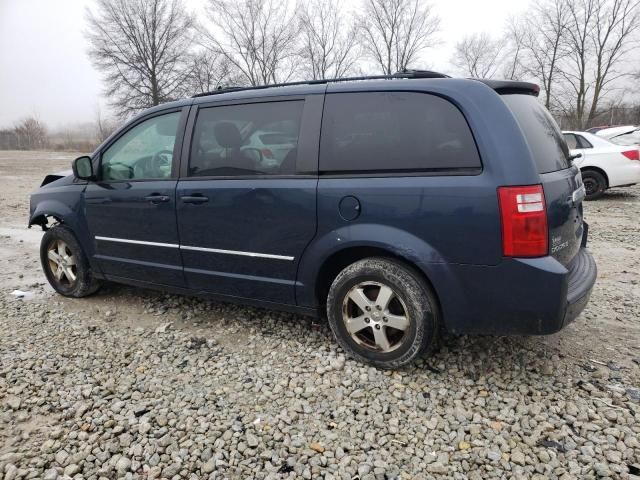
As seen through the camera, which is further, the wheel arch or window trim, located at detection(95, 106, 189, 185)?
window trim, located at detection(95, 106, 189, 185)

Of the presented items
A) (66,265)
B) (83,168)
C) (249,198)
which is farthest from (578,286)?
(66,265)

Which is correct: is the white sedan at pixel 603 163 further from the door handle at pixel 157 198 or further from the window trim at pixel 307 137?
the door handle at pixel 157 198

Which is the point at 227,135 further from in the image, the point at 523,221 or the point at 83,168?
the point at 523,221

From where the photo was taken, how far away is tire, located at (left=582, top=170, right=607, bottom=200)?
9398mm

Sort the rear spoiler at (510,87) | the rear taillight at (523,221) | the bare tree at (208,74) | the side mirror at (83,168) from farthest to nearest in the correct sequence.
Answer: the bare tree at (208,74) < the side mirror at (83,168) < the rear spoiler at (510,87) < the rear taillight at (523,221)

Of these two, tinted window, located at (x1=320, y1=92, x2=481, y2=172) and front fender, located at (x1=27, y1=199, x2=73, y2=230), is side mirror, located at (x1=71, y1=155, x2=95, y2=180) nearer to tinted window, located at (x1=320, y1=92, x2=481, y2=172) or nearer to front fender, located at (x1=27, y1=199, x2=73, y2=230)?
front fender, located at (x1=27, y1=199, x2=73, y2=230)

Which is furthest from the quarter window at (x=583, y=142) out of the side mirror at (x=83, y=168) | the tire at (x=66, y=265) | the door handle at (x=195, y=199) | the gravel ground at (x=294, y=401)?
the tire at (x=66, y=265)

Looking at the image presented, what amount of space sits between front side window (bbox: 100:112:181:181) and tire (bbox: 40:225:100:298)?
0.81 meters

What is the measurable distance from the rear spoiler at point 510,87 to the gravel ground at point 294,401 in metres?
1.73

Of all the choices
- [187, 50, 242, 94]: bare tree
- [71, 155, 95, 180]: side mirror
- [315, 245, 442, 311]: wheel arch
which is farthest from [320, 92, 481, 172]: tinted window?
[187, 50, 242, 94]: bare tree

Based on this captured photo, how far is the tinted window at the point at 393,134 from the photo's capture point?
8.48 ft

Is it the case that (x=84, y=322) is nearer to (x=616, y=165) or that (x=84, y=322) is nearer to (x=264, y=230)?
(x=264, y=230)

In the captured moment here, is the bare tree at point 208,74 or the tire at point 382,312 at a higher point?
the bare tree at point 208,74

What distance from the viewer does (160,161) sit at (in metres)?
3.66
